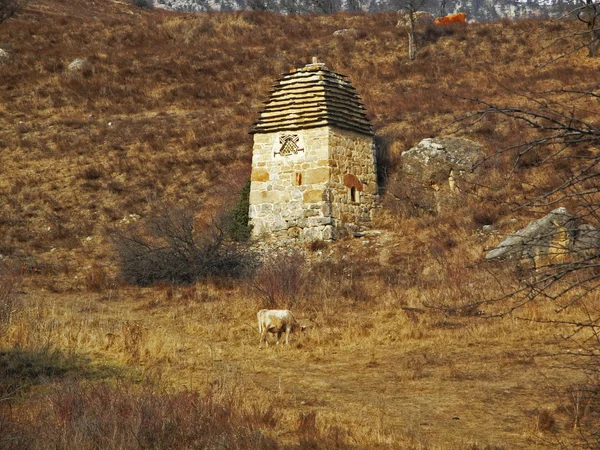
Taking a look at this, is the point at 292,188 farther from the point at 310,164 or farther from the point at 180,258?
the point at 180,258

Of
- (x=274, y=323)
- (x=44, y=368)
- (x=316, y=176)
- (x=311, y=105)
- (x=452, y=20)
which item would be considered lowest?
(x=44, y=368)

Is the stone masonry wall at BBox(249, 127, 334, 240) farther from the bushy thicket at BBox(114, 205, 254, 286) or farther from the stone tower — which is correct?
the bushy thicket at BBox(114, 205, 254, 286)

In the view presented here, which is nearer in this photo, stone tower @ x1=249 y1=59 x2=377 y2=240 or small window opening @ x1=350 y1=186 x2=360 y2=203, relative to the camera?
stone tower @ x1=249 y1=59 x2=377 y2=240

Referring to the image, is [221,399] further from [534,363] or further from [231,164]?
[231,164]

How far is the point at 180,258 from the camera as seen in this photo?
643 inches

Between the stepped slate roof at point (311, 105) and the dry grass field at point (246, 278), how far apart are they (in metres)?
2.61

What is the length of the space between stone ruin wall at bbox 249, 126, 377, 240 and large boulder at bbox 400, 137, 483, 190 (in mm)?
2078

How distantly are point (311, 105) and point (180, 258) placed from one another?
5.75 m

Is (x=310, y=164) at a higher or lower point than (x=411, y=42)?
lower

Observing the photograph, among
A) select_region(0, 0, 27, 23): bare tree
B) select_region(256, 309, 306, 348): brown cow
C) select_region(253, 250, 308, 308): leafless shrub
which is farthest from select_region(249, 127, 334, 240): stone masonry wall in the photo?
select_region(0, 0, 27, 23): bare tree

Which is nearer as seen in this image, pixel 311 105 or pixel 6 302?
pixel 6 302

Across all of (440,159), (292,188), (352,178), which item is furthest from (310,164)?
(440,159)

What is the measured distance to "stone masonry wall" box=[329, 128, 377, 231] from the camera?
18.5 metres

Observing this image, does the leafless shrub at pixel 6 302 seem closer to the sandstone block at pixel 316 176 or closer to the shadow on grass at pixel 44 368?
the shadow on grass at pixel 44 368
